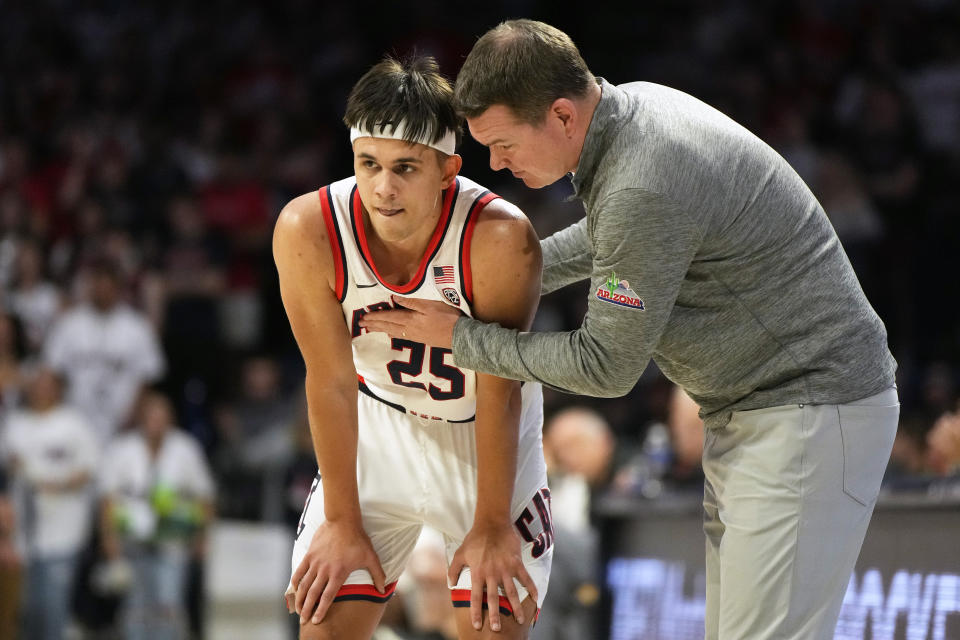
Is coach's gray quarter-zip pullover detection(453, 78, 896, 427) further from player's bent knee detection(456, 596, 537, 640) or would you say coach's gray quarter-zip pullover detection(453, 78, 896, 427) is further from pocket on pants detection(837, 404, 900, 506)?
player's bent knee detection(456, 596, 537, 640)

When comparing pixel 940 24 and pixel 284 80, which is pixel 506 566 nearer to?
pixel 940 24

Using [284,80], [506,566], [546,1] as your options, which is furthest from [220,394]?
[506,566]

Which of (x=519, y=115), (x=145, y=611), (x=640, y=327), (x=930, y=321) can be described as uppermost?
(x=930, y=321)

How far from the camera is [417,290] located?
3.02 meters

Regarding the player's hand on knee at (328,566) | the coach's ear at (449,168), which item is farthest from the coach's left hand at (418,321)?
the player's hand on knee at (328,566)

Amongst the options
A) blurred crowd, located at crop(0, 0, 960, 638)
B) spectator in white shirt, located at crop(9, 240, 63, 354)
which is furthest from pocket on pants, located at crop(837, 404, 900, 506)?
spectator in white shirt, located at crop(9, 240, 63, 354)

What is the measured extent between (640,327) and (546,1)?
329 inches

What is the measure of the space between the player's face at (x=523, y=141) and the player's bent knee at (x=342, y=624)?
1.16 meters

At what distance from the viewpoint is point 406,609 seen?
19.4ft

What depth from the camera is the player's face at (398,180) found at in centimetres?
291

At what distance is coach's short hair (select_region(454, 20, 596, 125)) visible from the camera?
8.72 ft

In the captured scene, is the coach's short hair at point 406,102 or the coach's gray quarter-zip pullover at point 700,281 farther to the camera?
the coach's short hair at point 406,102

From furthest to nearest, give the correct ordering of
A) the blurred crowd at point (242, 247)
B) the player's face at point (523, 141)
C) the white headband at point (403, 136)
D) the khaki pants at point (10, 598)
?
the khaki pants at point (10, 598) < the blurred crowd at point (242, 247) < the white headband at point (403, 136) < the player's face at point (523, 141)

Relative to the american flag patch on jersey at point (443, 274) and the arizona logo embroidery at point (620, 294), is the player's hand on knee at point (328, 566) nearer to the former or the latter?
the american flag patch on jersey at point (443, 274)
